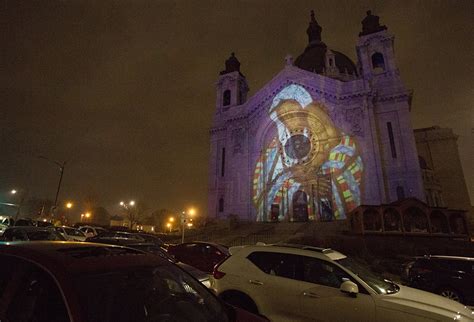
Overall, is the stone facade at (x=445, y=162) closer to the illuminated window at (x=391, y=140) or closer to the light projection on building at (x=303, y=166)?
the illuminated window at (x=391, y=140)

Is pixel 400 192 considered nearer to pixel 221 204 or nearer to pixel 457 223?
pixel 457 223

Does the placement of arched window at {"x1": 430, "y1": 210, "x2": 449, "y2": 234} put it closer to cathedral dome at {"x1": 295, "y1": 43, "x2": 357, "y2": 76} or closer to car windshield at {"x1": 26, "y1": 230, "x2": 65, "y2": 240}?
car windshield at {"x1": 26, "y1": 230, "x2": 65, "y2": 240}

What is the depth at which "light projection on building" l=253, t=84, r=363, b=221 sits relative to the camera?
30.1 meters

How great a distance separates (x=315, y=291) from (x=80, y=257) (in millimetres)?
3944

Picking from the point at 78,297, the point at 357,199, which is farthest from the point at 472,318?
the point at 357,199

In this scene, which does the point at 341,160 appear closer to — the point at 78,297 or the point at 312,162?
the point at 312,162

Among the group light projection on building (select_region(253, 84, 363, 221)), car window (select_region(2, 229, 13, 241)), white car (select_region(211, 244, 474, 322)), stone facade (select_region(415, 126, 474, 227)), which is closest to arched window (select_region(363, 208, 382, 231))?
light projection on building (select_region(253, 84, 363, 221))

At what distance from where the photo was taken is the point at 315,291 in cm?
474

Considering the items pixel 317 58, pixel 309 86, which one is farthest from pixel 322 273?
pixel 317 58

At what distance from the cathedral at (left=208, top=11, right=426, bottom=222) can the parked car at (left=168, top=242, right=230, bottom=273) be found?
801 inches

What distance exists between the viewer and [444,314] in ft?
13.0

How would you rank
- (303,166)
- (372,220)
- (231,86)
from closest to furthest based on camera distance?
(372,220) < (303,166) < (231,86)

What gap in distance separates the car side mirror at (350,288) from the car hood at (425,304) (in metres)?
0.41

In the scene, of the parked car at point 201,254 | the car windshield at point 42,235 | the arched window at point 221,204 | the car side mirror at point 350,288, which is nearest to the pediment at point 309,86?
the arched window at point 221,204
